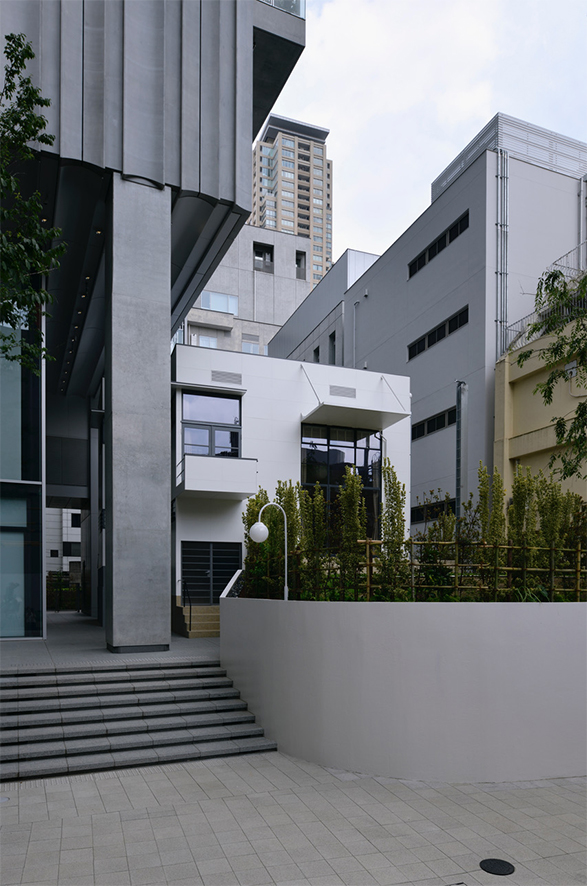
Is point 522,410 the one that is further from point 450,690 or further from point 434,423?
point 450,690

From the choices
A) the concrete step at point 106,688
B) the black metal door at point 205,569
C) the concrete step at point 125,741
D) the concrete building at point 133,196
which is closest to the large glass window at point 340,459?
the black metal door at point 205,569

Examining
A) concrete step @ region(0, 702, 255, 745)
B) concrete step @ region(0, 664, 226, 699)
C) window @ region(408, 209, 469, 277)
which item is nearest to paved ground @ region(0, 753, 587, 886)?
concrete step @ region(0, 702, 255, 745)

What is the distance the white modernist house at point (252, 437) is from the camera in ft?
58.4

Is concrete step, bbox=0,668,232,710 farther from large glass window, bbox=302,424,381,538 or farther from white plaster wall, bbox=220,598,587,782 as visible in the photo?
large glass window, bbox=302,424,381,538

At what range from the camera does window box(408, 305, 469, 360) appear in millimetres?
23906

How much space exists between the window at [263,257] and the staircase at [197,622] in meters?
33.5

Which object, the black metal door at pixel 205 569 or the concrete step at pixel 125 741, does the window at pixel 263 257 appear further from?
the concrete step at pixel 125 741

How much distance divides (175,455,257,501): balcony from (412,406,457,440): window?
9.57m

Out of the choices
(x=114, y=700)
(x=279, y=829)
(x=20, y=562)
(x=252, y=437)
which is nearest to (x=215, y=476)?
(x=252, y=437)

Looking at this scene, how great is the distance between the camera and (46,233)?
8094mm

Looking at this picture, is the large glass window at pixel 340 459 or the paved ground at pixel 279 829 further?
the large glass window at pixel 340 459

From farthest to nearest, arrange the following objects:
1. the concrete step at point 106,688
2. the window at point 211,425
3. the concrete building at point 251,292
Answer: the concrete building at point 251,292, the window at point 211,425, the concrete step at point 106,688

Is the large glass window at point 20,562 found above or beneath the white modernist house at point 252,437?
beneath

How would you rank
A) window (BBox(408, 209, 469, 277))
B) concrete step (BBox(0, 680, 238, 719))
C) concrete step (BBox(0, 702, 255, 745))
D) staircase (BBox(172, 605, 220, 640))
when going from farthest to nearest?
1. window (BBox(408, 209, 469, 277))
2. staircase (BBox(172, 605, 220, 640))
3. concrete step (BBox(0, 680, 238, 719))
4. concrete step (BBox(0, 702, 255, 745))
